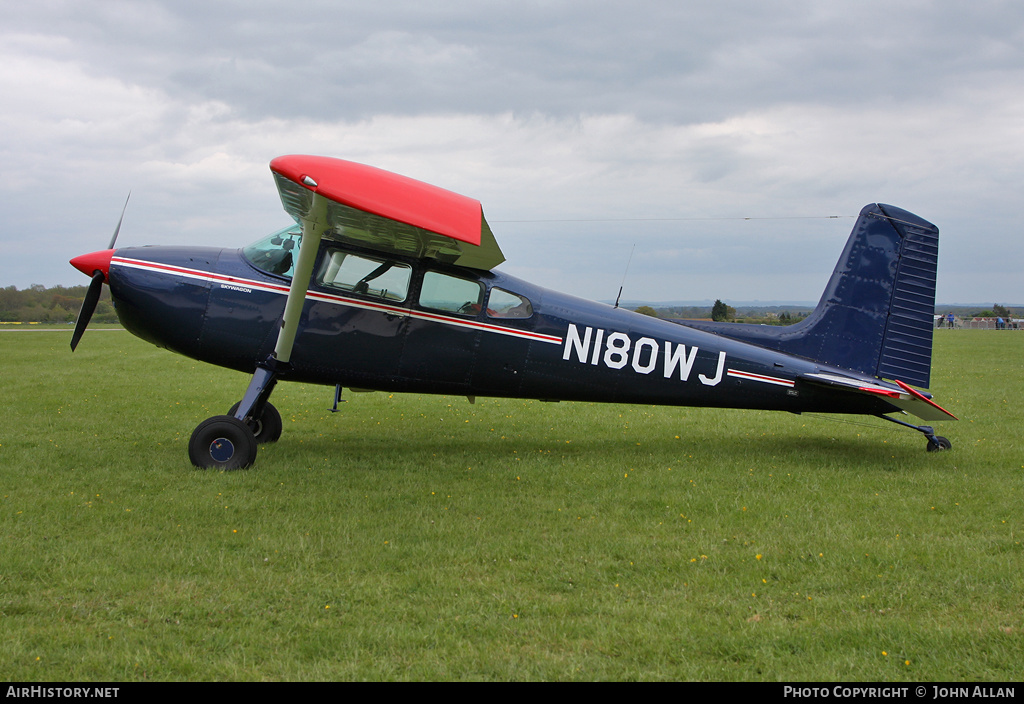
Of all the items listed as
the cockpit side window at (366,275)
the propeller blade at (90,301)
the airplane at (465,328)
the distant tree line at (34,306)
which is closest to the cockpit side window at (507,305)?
the airplane at (465,328)

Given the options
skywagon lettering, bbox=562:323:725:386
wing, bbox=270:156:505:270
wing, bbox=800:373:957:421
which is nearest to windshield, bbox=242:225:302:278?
wing, bbox=270:156:505:270

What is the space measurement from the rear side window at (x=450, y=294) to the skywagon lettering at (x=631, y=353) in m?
1.22

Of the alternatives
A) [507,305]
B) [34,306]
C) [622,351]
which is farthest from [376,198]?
[34,306]

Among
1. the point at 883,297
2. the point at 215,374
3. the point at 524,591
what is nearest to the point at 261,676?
the point at 524,591

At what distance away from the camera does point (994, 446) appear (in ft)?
30.8

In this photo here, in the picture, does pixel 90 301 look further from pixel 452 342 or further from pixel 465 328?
pixel 465 328

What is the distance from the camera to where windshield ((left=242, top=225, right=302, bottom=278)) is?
26.7 feet

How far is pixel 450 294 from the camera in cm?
834

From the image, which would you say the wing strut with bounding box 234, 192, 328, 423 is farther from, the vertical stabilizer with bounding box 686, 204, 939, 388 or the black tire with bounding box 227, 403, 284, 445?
the vertical stabilizer with bounding box 686, 204, 939, 388

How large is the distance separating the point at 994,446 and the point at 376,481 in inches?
321

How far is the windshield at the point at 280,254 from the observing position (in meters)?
8.12

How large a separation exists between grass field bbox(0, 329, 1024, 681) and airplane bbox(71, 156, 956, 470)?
0.84m

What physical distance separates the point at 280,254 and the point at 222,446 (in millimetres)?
2281

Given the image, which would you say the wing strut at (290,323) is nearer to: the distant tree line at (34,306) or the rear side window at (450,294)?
the rear side window at (450,294)
